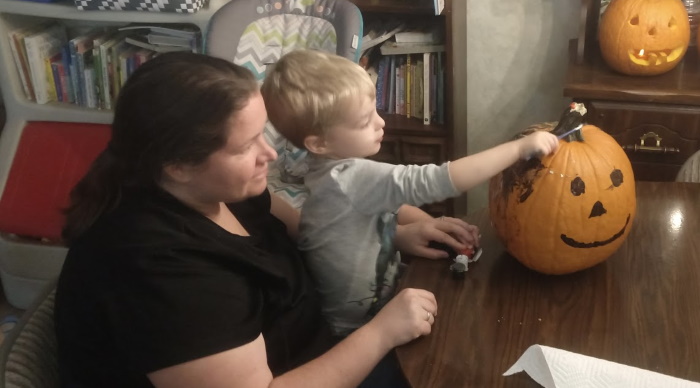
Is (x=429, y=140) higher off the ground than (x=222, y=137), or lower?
lower

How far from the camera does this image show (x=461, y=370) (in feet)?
3.03

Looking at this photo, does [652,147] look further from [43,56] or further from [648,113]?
[43,56]

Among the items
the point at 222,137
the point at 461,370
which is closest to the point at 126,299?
the point at 222,137

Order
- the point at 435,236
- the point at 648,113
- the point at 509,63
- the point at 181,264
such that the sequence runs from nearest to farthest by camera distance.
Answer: the point at 181,264, the point at 435,236, the point at 648,113, the point at 509,63

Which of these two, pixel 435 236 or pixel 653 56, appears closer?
pixel 435 236

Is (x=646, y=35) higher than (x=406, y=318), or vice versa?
(x=646, y=35)

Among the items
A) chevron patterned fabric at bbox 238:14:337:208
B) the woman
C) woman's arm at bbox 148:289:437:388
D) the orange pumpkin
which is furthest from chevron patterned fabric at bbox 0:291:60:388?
chevron patterned fabric at bbox 238:14:337:208

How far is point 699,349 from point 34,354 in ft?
2.94

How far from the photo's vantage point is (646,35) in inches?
65.6

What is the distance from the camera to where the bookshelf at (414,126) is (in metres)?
2.00

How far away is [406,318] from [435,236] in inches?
10.2

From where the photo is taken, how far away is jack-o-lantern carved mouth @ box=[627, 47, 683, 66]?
1.68 meters

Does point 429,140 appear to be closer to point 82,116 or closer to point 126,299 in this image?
point 82,116

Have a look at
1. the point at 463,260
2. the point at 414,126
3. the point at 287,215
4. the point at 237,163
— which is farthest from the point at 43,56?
the point at 463,260
